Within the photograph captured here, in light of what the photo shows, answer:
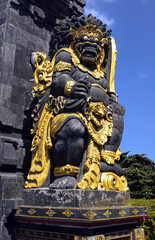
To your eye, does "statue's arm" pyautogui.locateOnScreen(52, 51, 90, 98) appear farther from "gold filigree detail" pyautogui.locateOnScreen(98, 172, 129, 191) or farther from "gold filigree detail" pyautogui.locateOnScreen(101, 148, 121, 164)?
"gold filigree detail" pyautogui.locateOnScreen(98, 172, 129, 191)

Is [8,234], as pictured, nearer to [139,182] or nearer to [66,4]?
[66,4]

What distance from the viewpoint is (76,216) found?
16.1 ft

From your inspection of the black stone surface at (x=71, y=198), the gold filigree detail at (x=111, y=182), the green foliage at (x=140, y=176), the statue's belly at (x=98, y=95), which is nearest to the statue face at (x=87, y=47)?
the statue's belly at (x=98, y=95)

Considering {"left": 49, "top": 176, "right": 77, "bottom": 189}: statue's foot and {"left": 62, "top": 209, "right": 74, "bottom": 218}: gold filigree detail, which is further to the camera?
{"left": 49, "top": 176, "right": 77, "bottom": 189}: statue's foot

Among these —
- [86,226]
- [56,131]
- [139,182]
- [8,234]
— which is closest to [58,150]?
[56,131]

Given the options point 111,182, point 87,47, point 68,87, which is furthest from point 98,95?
point 111,182

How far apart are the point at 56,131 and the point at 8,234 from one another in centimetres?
269

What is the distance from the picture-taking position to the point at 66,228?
5227 mm

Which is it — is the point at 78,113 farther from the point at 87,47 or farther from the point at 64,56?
the point at 87,47

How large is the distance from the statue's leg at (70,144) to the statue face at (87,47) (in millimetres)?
1849

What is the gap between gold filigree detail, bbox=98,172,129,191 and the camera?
20.3 feet

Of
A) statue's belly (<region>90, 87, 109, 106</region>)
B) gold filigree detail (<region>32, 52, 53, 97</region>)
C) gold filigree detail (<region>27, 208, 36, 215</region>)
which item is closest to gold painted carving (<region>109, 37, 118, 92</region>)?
statue's belly (<region>90, 87, 109, 106</region>)

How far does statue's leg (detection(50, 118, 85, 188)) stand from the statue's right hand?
0.59 meters

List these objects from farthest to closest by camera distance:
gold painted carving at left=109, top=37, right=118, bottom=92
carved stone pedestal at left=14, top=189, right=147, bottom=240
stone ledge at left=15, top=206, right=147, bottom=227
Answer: gold painted carving at left=109, top=37, right=118, bottom=92 < carved stone pedestal at left=14, top=189, right=147, bottom=240 < stone ledge at left=15, top=206, right=147, bottom=227
